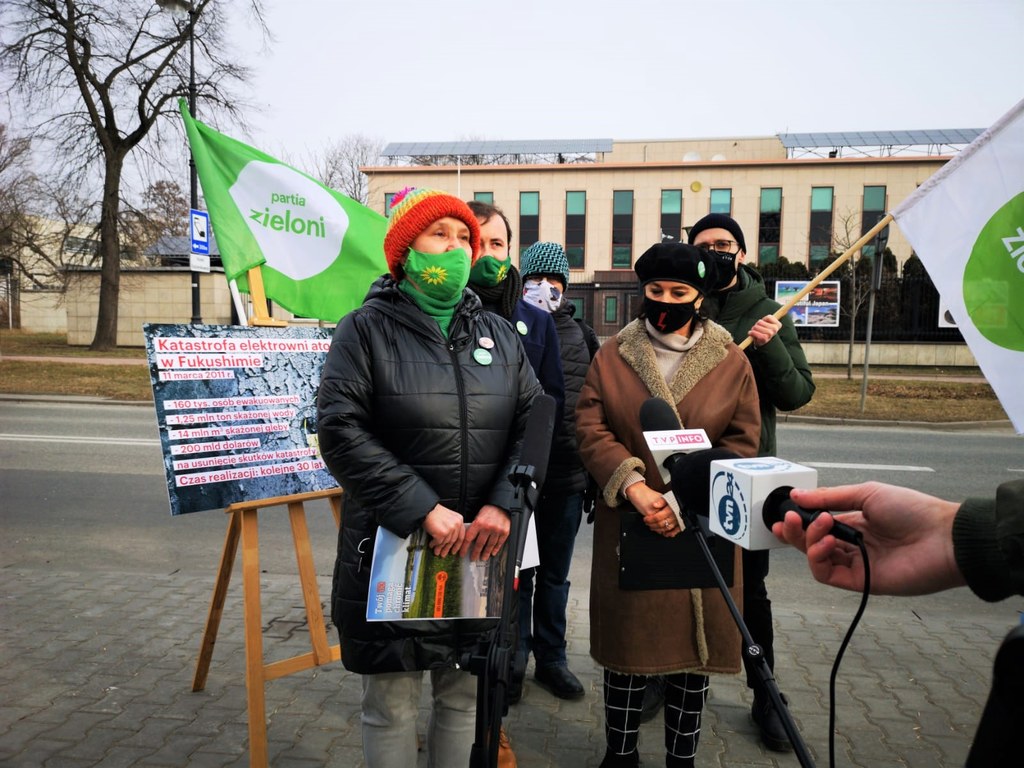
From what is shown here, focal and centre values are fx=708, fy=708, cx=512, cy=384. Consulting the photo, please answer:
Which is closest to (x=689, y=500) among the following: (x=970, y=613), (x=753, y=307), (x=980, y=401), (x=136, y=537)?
(x=753, y=307)

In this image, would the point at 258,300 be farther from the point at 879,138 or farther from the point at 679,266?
the point at 879,138

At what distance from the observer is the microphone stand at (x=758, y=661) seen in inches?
42.4

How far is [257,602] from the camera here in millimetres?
3010

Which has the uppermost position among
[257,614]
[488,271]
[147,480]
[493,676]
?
[488,271]

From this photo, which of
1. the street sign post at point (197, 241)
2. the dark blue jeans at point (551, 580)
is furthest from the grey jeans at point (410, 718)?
the street sign post at point (197, 241)

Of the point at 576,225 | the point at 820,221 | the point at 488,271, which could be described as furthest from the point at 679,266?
Result: the point at 820,221

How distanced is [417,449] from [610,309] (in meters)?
29.4

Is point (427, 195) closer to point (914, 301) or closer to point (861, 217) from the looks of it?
point (914, 301)

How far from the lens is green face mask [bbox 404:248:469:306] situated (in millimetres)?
2391

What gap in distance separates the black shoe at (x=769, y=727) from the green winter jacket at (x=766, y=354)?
114 centimetres

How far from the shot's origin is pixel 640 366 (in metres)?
2.80

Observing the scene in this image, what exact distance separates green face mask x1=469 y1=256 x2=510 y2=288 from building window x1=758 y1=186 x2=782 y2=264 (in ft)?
127

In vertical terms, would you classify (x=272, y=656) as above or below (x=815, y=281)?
below

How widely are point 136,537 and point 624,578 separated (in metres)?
5.10
